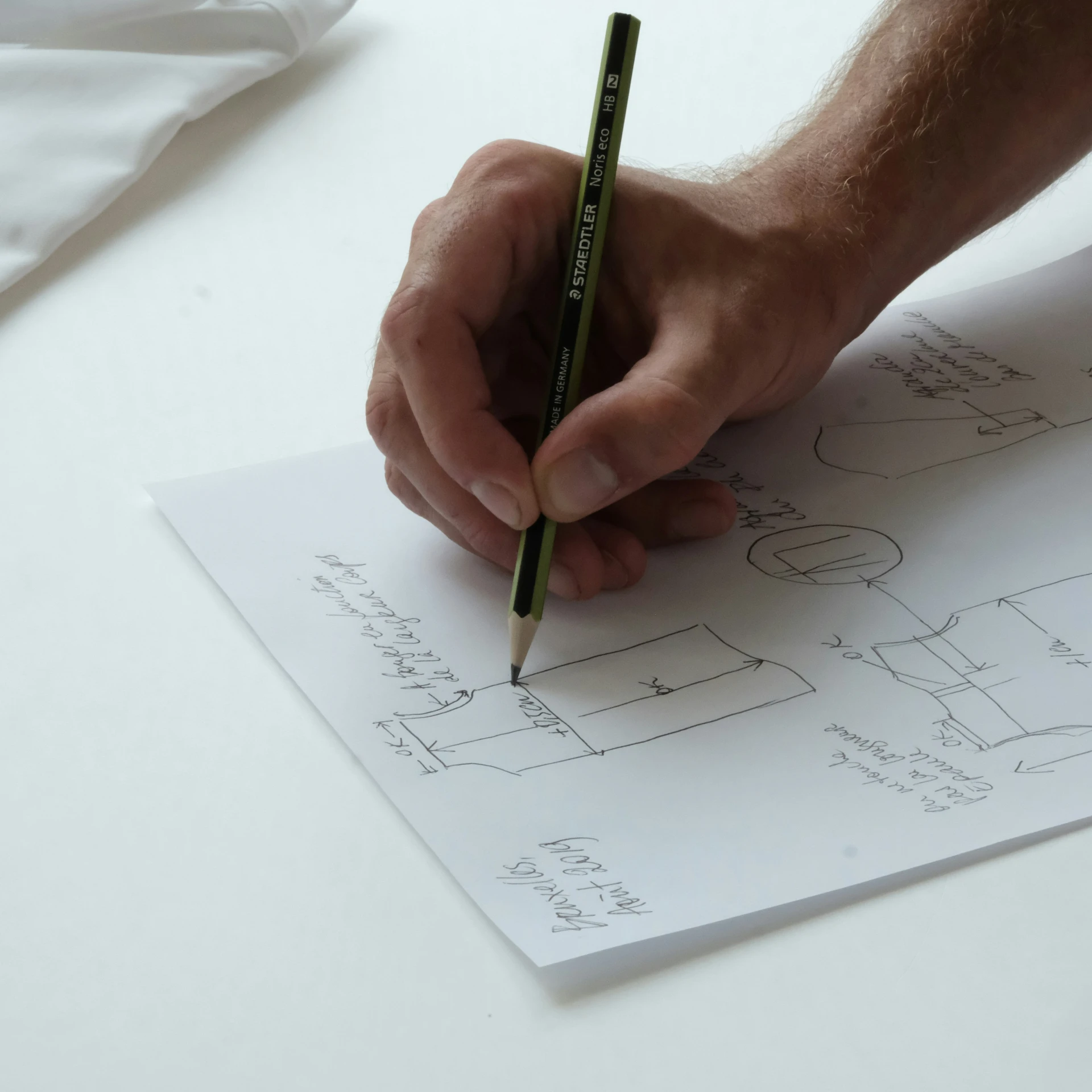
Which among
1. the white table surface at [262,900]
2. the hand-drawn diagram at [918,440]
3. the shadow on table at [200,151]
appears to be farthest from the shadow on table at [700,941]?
the shadow on table at [200,151]

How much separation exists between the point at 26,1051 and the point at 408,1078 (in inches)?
5.2

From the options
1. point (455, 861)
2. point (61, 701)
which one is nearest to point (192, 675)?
point (61, 701)

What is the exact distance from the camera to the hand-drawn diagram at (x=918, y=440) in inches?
26.7

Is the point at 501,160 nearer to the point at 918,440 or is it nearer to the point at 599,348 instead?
the point at 599,348

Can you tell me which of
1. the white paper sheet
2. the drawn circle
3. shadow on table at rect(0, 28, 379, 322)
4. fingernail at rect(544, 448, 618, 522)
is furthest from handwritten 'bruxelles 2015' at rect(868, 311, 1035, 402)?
shadow on table at rect(0, 28, 379, 322)

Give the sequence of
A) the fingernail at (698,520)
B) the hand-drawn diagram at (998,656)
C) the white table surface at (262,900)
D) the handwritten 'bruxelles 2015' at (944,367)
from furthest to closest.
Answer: the handwritten 'bruxelles 2015' at (944,367) → the fingernail at (698,520) → the hand-drawn diagram at (998,656) → the white table surface at (262,900)

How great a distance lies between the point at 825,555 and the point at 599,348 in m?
0.19

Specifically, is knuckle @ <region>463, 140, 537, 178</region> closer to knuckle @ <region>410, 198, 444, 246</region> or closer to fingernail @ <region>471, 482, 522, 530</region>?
knuckle @ <region>410, 198, 444, 246</region>

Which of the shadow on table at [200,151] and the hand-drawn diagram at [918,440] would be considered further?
the shadow on table at [200,151]

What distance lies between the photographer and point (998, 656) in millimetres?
546

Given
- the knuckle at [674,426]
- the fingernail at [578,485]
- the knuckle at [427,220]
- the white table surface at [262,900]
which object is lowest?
the white table surface at [262,900]

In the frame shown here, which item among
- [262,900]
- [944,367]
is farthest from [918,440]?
[262,900]

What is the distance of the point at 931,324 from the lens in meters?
0.81

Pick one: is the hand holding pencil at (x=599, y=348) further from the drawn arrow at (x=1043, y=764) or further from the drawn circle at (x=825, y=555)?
the drawn arrow at (x=1043, y=764)
